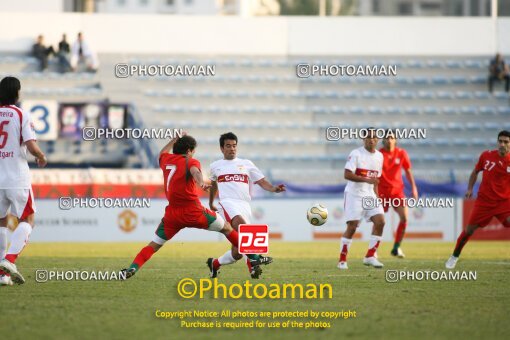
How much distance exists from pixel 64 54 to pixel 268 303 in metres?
27.1

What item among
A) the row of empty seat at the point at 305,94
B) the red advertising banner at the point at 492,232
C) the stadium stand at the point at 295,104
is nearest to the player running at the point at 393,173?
the red advertising banner at the point at 492,232

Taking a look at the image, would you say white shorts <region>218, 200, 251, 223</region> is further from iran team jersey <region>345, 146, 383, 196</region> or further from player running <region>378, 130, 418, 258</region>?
player running <region>378, 130, 418, 258</region>

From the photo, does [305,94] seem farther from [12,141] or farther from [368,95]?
[12,141]

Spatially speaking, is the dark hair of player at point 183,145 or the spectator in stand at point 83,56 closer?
the dark hair of player at point 183,145

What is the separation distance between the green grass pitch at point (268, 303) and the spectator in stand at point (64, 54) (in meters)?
20.0

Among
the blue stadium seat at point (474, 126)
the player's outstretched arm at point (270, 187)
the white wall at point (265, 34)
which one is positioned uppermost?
the white wall at point (265, 34)

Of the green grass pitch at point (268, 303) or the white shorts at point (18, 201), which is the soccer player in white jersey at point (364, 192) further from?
the white shorts at point (18, 201)

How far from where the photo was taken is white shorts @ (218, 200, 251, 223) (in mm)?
13227

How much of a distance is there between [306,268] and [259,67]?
22.2 meters

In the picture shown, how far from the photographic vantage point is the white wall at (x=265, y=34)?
1454 inches

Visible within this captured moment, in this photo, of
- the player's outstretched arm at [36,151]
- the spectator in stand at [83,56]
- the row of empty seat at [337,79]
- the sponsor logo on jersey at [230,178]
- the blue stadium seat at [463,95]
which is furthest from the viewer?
the blue stadium seat at [463,95]

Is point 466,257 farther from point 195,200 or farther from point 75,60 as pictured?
point 75,60

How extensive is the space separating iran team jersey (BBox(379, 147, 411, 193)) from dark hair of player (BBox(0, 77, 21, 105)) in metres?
8.81

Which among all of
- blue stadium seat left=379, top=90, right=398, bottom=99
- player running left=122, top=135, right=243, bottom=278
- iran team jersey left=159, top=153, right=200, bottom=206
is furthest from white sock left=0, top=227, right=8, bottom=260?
blue stadium seat left=379, top=90, right=398, bottom=99
